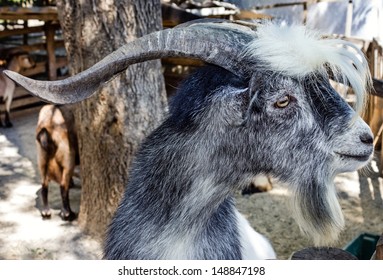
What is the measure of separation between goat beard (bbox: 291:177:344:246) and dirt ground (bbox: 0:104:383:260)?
5.29 feet

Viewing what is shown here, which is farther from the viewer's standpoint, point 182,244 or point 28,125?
point 28,125

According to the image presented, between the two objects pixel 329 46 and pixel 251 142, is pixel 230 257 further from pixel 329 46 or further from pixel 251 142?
pixel 329 46

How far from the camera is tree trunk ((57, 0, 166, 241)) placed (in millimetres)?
2662

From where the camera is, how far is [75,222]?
11.8ft

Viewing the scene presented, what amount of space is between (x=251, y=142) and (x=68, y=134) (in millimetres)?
2381

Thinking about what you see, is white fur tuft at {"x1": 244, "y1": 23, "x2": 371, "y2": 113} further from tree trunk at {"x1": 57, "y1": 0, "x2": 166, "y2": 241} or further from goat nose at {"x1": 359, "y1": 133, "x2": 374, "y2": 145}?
tree trunk at {"x1": 57, "y1": 0, "x2": 166, "y2": 241}

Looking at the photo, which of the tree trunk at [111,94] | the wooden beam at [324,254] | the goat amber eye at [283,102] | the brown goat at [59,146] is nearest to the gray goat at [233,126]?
the goat amber eye at [283,102]

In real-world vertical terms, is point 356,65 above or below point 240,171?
above

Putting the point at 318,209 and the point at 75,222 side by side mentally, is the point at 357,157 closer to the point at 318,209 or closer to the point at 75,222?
the point at 318,209

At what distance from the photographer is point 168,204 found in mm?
1524

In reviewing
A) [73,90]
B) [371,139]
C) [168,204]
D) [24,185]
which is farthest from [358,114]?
[24,185]

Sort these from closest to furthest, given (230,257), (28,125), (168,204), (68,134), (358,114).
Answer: (358,114), (168,204), (230,257), (68,134), (28,125)

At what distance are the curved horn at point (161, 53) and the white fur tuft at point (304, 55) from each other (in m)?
0.05

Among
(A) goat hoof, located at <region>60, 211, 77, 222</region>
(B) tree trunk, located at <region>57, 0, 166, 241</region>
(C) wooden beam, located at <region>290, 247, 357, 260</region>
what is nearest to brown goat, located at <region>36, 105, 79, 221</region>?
(A) goat hoof, located at <region>60, 211, 77, 222</region>
